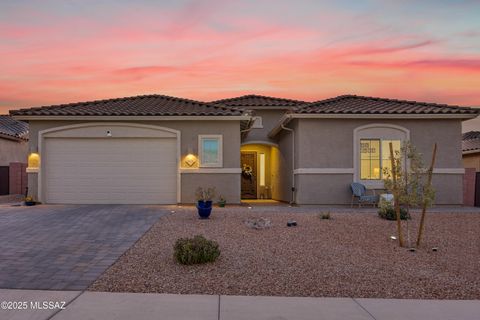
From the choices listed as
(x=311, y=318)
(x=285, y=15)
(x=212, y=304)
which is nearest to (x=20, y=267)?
(x=212, y=304)

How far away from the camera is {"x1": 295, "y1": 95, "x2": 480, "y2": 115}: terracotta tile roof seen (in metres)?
15.9

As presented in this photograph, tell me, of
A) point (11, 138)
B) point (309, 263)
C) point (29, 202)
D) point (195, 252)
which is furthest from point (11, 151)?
point (309, 263)

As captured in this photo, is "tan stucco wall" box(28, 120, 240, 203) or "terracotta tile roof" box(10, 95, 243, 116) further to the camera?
"tan stucco wall" box(28, 120, 240, 203)

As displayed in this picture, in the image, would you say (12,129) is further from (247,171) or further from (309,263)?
(309,263)

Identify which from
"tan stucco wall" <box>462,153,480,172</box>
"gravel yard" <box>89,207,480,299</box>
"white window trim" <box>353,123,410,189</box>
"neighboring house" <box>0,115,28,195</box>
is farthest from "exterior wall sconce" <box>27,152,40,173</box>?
"tan stucco wall" <box>462,153,480,172</box>

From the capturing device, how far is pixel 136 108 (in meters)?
17.0

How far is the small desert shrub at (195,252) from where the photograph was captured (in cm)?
701

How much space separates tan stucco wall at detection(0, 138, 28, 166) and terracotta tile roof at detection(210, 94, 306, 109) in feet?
40.7

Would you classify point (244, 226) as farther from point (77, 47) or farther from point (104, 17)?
point (77, 47)

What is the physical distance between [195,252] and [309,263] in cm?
193

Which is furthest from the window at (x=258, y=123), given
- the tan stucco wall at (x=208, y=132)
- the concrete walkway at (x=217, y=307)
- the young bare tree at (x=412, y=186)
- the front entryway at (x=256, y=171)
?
the concrete walkway at (x=217, y=307)

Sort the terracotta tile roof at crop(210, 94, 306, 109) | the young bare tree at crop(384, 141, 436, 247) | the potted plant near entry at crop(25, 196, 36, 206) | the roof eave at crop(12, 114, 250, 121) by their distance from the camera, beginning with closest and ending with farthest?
1. the young bare tree at crop(384, 141, 436, 247)
2. the potted plant near entry at crop(25, 196, 36, 206)
3. the roof eave at crop(12, 114, 250, 121)
4. the terracotta tile roof at crop(210, 94, 306, 109)

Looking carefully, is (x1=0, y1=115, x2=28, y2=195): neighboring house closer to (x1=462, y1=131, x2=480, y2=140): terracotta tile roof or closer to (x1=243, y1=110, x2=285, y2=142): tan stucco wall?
(x1=243, y1=110, x2=285, y2=142): tan stucco wall

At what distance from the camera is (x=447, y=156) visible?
16.4 meters
